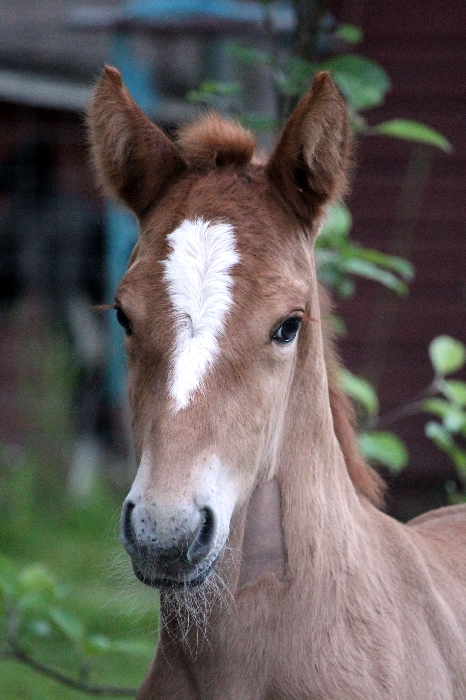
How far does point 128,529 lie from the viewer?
2.13 m

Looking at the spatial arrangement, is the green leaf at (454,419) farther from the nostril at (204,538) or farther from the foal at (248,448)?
the nostril at (204,538)

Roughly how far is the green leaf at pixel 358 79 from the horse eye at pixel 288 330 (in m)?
1.57

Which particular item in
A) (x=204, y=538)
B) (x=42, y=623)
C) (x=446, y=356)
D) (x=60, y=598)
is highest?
(x=204, y=538)

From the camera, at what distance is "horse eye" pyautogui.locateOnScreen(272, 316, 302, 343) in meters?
2.39

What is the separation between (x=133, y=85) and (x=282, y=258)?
5975 millimetres

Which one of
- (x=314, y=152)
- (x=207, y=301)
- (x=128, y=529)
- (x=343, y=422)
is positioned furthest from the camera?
(x=343, y=422)

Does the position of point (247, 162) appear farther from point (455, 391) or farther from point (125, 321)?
point (455, 391)

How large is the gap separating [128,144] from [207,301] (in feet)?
2.15

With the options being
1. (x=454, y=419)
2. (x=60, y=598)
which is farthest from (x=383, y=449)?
(x=60, y=598)

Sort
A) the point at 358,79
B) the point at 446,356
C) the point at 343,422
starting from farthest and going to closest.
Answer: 1. the point at 446,356
2. the point at 358,79
3. the point at 343,422

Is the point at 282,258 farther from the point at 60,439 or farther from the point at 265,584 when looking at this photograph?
the point at 60,439

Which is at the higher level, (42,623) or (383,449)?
(383,449)

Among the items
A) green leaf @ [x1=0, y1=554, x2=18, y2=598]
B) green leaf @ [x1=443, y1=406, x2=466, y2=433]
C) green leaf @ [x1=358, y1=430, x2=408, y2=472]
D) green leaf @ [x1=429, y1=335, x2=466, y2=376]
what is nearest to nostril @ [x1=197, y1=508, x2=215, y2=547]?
green leaf @ [x1=0, y1=554, x2=18, y2=598]

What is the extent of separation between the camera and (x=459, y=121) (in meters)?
7.91
